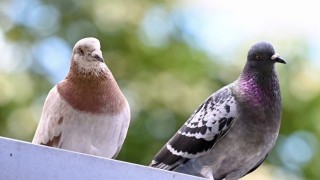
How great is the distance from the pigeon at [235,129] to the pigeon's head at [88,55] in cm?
71

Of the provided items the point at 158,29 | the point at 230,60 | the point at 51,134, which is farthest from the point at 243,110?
the point at 158,29

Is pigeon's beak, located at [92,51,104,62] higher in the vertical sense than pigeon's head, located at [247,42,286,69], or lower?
higher

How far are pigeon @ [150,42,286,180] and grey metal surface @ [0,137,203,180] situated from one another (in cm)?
133

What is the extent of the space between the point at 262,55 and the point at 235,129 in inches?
17.9

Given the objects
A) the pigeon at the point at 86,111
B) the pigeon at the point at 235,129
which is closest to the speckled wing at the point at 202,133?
the pigeon at the point at 235,129

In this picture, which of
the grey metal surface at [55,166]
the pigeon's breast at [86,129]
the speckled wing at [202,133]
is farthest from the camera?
the speckled wing at [202,133]

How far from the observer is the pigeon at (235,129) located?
4012 millimetres

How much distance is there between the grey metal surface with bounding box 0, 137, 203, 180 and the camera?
2.51 meters

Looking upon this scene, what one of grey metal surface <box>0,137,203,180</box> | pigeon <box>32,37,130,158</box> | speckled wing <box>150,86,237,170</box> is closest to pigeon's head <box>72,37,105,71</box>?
pigeon <box>32,37,130,158</box>

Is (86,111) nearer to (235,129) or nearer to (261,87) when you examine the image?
(235,129)

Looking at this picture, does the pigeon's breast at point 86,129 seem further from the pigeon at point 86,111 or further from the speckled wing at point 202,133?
the speckled wing at point 202,133

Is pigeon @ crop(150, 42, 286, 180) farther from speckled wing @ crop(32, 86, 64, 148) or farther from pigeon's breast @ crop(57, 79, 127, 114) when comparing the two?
speckled wing @ crop(32, 86, 64, 148)

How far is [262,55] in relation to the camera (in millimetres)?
4113

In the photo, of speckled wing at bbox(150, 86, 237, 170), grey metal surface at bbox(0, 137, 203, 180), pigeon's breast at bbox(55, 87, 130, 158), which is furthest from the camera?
speckled wing at bbox(150, 86, 237, 170)
